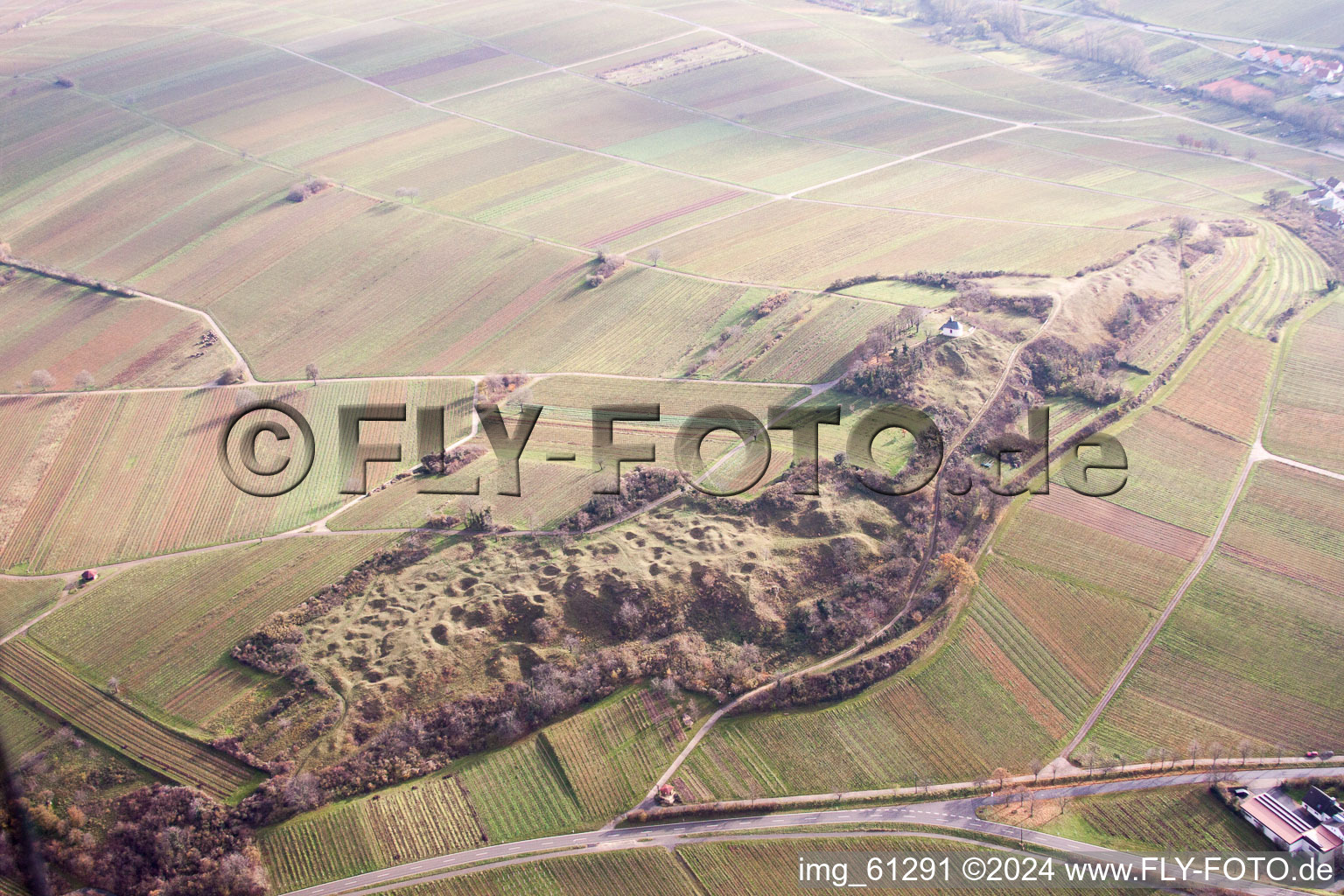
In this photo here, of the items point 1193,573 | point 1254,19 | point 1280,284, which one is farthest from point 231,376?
point 1254,19

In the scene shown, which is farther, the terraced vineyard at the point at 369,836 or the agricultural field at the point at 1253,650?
the agricultural field at the point at 1253,650

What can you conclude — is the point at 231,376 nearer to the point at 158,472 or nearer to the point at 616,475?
the point at 158,472

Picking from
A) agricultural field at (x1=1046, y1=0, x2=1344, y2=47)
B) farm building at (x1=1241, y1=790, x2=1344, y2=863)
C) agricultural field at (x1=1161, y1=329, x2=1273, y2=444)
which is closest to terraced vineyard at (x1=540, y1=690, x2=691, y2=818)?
farm building at (x1=1241, y1=790, x2=1344, y2=863)

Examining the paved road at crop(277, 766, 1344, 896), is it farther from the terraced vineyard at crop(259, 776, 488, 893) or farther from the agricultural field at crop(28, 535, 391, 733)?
the agricultural field at crop(28, 535, 391, 733)

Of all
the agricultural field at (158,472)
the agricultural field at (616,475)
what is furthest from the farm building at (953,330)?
the agricultural field at (158,472)

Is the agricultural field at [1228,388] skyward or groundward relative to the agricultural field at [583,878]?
skyward

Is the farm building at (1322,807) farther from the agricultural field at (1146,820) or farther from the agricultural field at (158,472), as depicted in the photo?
the agricultural field at (158,472)

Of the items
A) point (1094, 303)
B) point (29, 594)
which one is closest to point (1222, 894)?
point (1094, 303)
